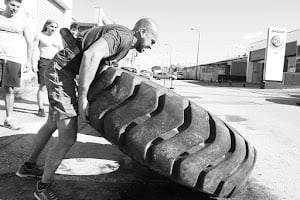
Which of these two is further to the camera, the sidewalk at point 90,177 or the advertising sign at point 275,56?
the advertising sign at point 275,56

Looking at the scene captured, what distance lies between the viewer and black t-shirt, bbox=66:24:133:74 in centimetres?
229

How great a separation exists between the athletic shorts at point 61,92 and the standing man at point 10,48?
2.13m

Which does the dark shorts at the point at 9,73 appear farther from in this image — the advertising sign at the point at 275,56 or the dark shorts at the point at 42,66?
the advertising sign at the point at 275,56

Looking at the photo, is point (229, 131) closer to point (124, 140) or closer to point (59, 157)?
point (124, 140)

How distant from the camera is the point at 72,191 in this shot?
2676 mm

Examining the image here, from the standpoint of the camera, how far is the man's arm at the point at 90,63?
2180mm

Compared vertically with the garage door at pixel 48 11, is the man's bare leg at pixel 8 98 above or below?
below

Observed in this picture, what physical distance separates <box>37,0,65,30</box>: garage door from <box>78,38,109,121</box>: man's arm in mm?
11070

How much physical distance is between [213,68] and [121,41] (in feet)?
169

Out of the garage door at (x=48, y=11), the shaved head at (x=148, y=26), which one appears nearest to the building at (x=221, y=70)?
the garage door at (x=48, y=11)

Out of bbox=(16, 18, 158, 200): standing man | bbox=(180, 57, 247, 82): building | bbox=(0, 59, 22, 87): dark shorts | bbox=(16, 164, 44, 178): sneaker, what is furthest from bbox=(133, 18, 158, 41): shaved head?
bbox=(180, 57, 247, 82): building

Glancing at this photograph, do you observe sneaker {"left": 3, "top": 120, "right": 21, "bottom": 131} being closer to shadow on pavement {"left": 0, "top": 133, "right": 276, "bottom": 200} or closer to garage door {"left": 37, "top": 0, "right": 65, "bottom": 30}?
shadow on pavement {"left": 0, "top": 133, "right": 276, "bottom": 200}

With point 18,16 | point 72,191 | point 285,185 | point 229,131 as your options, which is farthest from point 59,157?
point 18,16

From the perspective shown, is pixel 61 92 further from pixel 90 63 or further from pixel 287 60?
pixel 287 60
